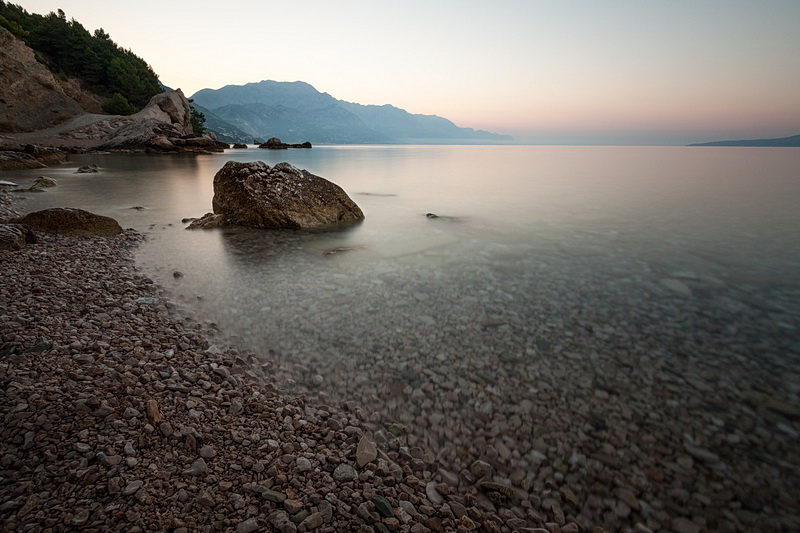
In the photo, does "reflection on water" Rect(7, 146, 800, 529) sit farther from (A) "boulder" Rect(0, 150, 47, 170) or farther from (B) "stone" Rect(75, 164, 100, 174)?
(A) "boulder" Rect(0, 150, 47, 170)

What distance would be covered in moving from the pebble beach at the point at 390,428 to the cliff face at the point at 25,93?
66115mm

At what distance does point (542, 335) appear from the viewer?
4695 millimetres

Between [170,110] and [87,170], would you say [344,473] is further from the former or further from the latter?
[170,110]

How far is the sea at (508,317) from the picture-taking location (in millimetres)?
3408

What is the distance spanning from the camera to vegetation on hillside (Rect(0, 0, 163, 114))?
68.9 meters

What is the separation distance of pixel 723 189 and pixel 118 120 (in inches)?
2929

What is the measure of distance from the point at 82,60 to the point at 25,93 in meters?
32.3

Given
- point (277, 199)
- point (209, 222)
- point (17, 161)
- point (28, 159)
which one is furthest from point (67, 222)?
point (28, 159)

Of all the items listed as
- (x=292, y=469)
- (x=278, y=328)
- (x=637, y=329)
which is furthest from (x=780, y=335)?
(x=278, y=328)

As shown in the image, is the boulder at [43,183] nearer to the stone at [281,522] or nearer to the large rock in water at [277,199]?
the large rock in water at [277,199]

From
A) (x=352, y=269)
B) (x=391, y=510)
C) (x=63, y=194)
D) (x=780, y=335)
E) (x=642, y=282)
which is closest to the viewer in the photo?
(x=391, y=510)

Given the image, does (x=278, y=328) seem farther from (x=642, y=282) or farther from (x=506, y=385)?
(x=642, y=282)

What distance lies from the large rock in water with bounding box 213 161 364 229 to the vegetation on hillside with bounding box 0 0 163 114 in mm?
75518

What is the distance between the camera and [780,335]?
4738mm
